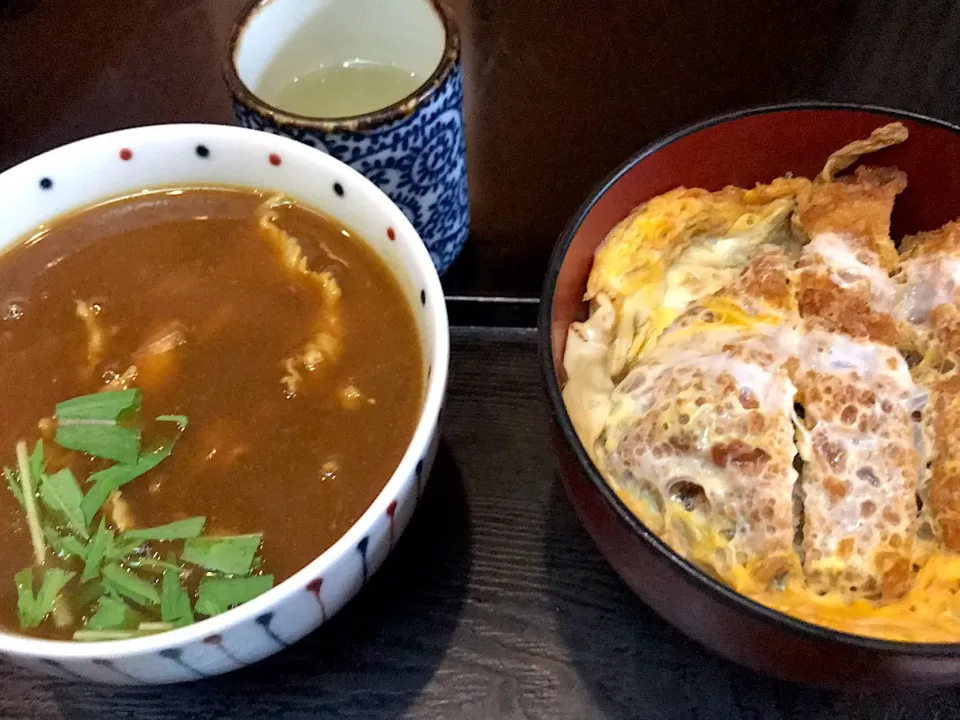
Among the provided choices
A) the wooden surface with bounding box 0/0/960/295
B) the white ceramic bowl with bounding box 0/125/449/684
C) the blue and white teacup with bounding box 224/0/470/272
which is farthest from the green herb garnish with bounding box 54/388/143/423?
the wooden surface with bounding box 0/0/960/295

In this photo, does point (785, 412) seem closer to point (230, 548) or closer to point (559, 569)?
point (559, 569)

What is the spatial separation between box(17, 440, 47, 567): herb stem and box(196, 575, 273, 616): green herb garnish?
155 millimetres

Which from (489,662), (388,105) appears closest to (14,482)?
(489,662)

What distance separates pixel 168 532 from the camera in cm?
A: 72

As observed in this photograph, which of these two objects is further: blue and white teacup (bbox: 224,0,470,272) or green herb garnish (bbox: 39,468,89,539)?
blue and white teacup (bbox: 224,0,470,272)

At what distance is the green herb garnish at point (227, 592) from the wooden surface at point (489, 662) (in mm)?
181

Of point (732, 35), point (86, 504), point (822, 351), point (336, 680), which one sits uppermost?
point (732, 35)

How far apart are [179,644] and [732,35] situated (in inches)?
45.9

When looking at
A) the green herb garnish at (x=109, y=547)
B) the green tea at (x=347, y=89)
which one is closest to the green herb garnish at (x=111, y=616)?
the green herb garnish at (x=109, y=547)

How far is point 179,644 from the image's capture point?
2.00 ft

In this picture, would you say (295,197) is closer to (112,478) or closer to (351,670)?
(112,478)

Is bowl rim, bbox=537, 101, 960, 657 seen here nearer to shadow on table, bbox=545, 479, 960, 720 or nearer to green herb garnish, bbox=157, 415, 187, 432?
shadow on table, bbox=545, 479, 960, 720

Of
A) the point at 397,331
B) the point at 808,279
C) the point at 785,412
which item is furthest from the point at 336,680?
the point at 808,279

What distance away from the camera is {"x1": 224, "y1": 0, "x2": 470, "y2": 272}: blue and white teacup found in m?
0.89
